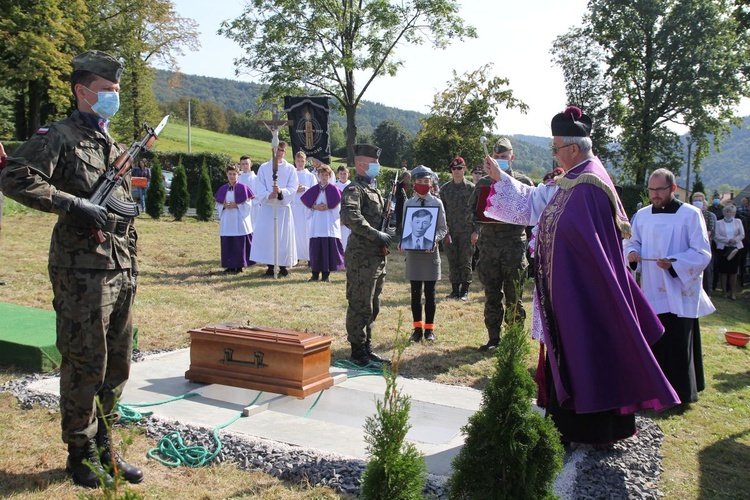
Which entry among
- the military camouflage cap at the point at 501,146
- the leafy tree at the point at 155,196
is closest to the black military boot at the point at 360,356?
the military camouflage cap at the point at 501,146

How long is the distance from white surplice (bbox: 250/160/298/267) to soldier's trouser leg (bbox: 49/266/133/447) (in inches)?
354

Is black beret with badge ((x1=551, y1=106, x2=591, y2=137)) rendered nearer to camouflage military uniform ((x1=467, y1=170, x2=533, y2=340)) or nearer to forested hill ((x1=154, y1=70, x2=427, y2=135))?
camouflage military uniform ((x1=467, y1=170, x2=533, y2=340))

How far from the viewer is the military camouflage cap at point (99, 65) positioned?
383cm

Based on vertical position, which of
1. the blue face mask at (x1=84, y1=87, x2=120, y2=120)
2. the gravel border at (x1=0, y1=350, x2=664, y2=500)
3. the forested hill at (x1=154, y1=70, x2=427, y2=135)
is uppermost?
the forested hill at (x1=154, y1=70, x2=427, y2=135)

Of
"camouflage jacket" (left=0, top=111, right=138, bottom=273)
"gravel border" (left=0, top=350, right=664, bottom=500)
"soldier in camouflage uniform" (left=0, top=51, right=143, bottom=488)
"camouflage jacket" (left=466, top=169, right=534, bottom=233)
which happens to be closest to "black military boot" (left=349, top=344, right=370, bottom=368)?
"camouflage jacket" (left=466, top=169, right=534, bottom=233)

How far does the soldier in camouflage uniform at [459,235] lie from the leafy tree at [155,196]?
44.3 feet

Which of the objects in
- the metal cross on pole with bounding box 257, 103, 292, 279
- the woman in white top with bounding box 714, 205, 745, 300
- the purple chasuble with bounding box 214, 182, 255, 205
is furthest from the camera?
the woman in white top with bounding box 714, 205, 745, 300

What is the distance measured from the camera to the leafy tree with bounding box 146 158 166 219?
71.8 feet

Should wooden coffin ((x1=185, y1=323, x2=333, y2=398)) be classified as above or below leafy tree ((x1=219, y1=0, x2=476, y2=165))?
below

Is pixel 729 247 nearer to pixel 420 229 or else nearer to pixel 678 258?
pixel 678 258

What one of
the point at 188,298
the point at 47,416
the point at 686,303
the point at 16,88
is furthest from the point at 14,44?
the point at 686,303

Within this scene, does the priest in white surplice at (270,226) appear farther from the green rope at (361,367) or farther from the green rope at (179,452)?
the green rope at (179,452)

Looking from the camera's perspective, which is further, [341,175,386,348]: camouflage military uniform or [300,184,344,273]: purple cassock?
[300,184,344,273]: purple cassock

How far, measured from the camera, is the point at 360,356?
686cm
